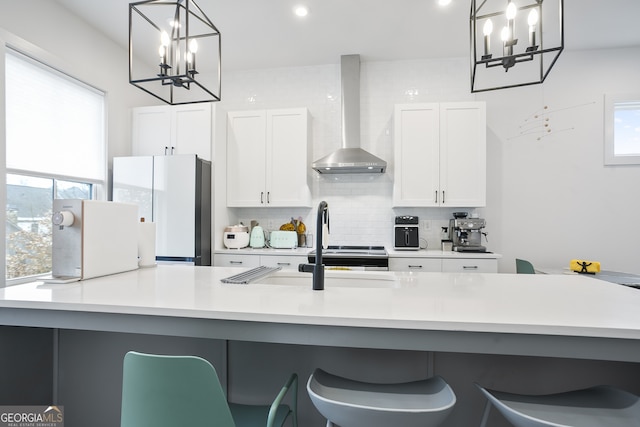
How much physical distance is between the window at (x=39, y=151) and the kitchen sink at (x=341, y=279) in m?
2.12

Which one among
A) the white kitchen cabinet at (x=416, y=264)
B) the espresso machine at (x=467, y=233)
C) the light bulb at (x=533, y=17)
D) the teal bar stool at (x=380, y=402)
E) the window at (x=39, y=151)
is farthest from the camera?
the espresso machine at (x=467, y=233)

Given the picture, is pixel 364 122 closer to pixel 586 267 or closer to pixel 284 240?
pixel 284 240

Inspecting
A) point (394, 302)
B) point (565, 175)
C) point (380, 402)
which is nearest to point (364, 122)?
point (565, 175)

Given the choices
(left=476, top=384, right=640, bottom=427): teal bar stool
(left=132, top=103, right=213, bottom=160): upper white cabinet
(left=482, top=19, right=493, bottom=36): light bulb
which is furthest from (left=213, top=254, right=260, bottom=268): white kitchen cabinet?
(left=482, top=19, right=493, bottom=36): light bulb

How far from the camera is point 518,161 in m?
3.74

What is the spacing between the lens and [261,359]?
5.07 feet

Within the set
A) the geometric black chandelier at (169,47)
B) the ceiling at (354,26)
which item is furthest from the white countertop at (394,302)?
the ceiling at (354,26)

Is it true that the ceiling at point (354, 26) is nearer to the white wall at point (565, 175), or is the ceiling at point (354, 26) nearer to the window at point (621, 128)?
the white wall at point (565, 175)

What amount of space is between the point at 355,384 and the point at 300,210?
9.58 feet

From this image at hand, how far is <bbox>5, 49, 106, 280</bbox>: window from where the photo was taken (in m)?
2.53

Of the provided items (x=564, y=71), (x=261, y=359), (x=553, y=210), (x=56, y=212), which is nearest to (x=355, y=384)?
(x=261, y=359)

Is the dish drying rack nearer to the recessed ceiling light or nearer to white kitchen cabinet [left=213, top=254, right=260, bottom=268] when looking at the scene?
white kitchen cabinet [left=213, top=254, right=260, bottom=268]

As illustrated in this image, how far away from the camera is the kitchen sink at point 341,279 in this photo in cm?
186

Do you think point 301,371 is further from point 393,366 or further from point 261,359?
point 393,366
